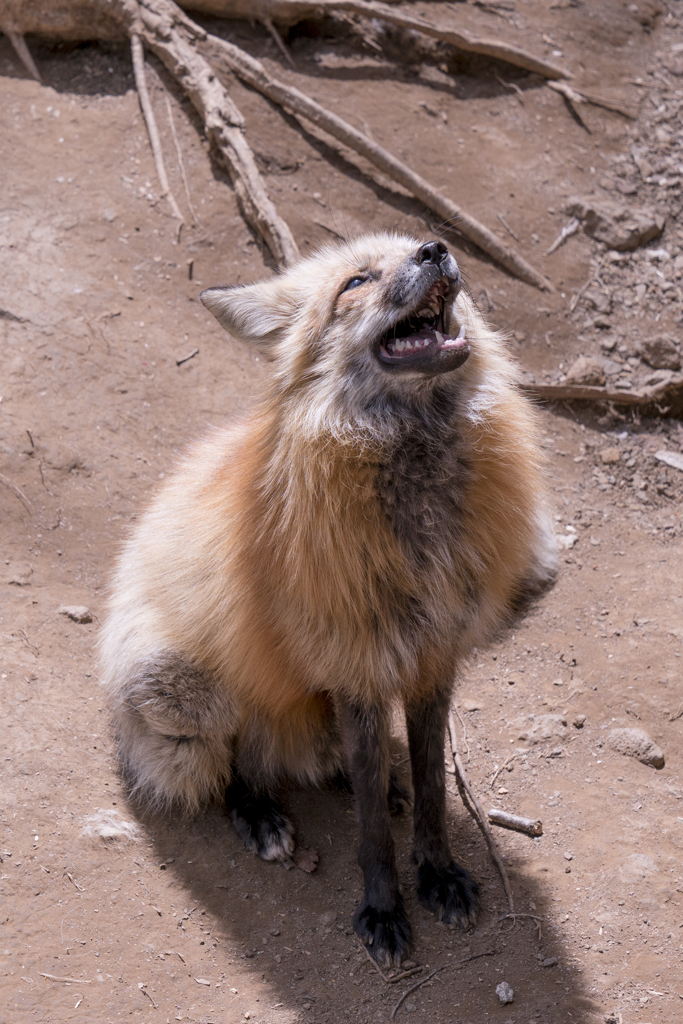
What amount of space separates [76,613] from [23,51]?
5023 mm

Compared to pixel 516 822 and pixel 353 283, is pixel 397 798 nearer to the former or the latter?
pixel 516 822

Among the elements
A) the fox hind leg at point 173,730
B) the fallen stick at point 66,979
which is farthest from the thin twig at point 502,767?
the fallen stick at point 66,979

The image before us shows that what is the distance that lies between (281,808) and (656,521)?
307 cm

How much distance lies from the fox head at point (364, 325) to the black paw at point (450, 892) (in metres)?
2.13

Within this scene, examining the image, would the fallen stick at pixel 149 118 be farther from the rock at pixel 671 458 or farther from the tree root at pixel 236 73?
the rock at pixel 671 458

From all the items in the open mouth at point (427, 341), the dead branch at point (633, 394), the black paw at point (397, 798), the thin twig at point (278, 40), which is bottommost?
the black paw at point (397, 798)

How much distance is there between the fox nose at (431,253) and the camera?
3004 mm

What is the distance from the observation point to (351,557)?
3086 mm

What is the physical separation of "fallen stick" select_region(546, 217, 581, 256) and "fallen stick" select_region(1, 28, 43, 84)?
4.48m

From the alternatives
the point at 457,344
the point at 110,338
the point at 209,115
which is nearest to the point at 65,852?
the point at 457,344

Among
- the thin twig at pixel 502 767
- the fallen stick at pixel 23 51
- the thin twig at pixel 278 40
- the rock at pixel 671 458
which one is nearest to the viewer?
the thin twig at pixel 502 767

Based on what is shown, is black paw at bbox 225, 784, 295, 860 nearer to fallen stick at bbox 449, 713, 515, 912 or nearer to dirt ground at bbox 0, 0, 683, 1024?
dirt ground at bbox 0, 0, 683, 1024

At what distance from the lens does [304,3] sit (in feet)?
23.7

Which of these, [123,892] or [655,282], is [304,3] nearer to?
[655,282]
